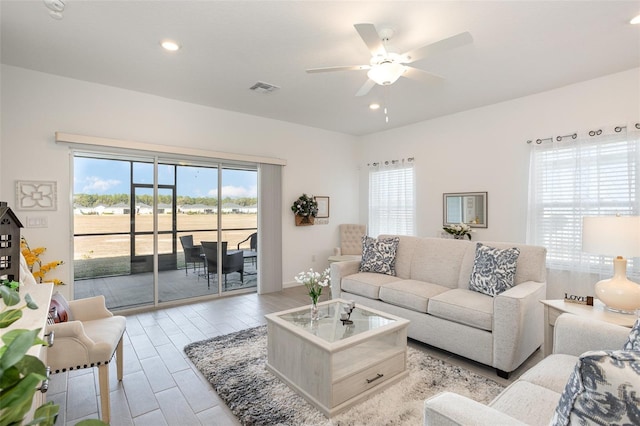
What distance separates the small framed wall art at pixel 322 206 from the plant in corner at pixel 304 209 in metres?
0.23

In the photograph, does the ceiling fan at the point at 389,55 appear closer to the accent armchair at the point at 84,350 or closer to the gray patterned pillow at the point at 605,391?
the gray patterned pillow at the point at 605,391

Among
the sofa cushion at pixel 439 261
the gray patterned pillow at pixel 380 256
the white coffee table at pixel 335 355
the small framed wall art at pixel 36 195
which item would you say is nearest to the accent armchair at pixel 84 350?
the white coffee table at pixel 335 355

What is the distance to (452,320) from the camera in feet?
9.18

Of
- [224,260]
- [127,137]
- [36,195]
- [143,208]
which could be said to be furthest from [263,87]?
[36,195]

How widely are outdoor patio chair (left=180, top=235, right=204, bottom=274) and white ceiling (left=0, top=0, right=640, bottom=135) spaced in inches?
77.6

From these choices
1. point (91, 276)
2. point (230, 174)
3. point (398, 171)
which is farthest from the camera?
point (398, 171)

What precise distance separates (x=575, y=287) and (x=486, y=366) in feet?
6.41

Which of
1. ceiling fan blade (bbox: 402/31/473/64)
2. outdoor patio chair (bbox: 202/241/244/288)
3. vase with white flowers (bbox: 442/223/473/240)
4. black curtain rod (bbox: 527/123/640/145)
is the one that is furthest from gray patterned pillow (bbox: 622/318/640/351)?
outdoor patio chair (bbox: 202/241/244/288)

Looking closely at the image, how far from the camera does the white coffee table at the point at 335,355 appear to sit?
208 cm

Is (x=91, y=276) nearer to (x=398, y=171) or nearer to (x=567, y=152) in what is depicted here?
(x=398, y=171)

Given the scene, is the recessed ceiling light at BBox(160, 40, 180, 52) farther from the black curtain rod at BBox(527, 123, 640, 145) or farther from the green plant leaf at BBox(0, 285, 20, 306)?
the black curtain rod at BBox(527, 123, 640, 145)

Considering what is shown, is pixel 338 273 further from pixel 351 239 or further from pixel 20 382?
pixel 20 382

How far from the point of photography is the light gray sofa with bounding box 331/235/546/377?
248 cm

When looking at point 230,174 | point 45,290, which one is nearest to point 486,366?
point 45,290
